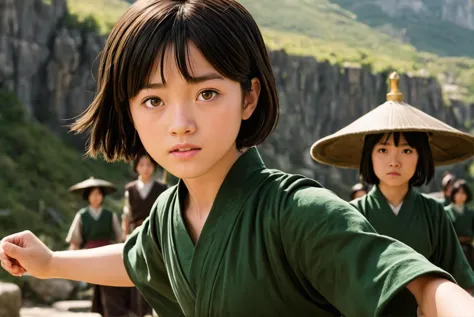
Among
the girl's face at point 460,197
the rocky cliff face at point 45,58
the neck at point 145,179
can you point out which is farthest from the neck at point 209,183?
the rocky cliff face at point 45,58

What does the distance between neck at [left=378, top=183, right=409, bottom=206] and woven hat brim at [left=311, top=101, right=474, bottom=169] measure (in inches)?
8.6

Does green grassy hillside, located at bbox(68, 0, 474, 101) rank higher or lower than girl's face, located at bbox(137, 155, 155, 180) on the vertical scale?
higher

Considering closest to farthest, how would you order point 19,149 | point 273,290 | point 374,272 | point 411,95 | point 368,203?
point 374,272 < point 273,290 < point 368,203 < point 19,149 < point 411,95

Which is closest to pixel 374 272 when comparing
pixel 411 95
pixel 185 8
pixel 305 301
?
pixel 305 301

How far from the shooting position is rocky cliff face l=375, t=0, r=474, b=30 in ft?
400

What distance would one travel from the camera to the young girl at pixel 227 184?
217 centimetres

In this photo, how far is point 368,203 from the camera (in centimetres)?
524

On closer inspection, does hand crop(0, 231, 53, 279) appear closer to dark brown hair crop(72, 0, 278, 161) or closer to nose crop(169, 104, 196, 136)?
dark brown hair crop(72, 0, 278, 161)

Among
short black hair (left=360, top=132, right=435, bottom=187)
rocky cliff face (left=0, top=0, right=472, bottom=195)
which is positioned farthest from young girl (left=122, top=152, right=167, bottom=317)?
rocky cliff face (left=0, top=0, right=472, bottom=195)

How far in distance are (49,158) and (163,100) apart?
27.2 meters

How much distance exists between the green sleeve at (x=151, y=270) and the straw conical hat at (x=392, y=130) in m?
2.17

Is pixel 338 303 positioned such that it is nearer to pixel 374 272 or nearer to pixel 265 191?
pixel 374 272

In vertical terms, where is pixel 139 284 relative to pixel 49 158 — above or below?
above

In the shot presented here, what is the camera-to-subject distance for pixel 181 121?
7.55ft
